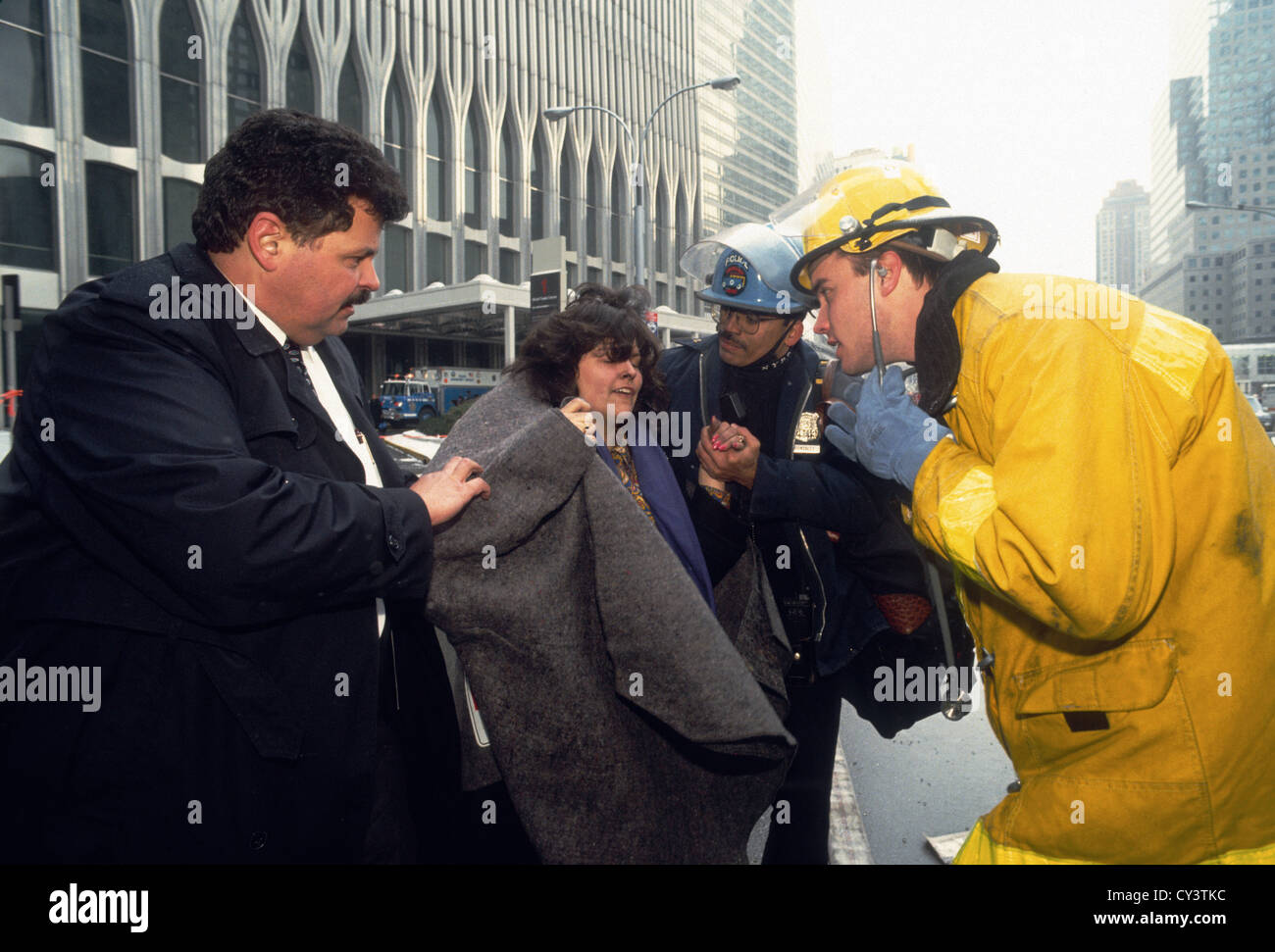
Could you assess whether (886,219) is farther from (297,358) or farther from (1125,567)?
(297,358)

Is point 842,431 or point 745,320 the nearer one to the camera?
point 842,431

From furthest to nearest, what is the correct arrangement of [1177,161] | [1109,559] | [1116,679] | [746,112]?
1. [746,112]
2. [1177,161]
3. [1116,679]
4. [1109,559]

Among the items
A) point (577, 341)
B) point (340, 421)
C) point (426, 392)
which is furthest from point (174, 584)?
point (426, 392)

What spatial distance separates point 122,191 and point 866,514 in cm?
2896

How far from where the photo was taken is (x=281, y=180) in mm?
1789

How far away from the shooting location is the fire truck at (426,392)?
30.2 m

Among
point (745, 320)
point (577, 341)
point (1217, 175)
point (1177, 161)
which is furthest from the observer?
point (1177, 161)

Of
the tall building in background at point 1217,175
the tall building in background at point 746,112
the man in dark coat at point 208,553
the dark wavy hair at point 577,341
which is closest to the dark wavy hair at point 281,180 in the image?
the man in dark coat at point 208,553

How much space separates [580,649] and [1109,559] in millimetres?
1159

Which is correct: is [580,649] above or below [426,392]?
below

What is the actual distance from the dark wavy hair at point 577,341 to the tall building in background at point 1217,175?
207 feet

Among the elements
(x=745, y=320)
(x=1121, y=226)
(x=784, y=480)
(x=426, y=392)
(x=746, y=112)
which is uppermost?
(x=1121, y=226)

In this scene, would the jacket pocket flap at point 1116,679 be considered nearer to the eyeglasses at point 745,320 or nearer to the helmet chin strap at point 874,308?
the helmet chin strap at point 874,308

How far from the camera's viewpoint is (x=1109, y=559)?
1.25 m
